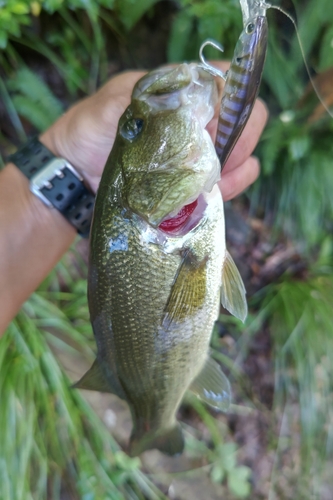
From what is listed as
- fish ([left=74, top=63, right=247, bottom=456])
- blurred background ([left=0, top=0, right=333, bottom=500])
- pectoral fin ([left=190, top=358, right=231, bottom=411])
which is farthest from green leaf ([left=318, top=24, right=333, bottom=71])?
pectoral fin ([left=190, top=358, right=231, bottom=411])

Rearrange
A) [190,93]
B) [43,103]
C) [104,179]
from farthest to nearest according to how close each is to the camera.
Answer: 1. [43,103]
2. [104,179]
3. [190,93]

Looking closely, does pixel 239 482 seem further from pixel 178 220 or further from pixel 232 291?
pixel 178 220

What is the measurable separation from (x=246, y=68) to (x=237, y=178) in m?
0.76

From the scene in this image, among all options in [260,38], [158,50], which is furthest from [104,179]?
[158,50]

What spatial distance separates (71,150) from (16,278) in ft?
1.80

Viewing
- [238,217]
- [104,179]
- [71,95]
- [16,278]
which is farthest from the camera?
[238,217]

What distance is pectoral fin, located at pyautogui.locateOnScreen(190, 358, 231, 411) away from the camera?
3.88 feet

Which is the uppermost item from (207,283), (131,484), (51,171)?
(51,171)

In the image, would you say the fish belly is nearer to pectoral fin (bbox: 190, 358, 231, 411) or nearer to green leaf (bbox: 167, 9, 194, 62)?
pectoral fin (bbox: 190, 358, 231, 411)

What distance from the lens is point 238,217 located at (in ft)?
7.31

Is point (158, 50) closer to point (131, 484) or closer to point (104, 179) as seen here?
point (104, 179)

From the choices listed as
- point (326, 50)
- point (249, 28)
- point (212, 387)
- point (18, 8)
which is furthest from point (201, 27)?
point (212, 387)

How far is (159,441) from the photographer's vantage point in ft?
4.28

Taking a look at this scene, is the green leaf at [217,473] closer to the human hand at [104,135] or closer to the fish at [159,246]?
the fish at [159,246]
